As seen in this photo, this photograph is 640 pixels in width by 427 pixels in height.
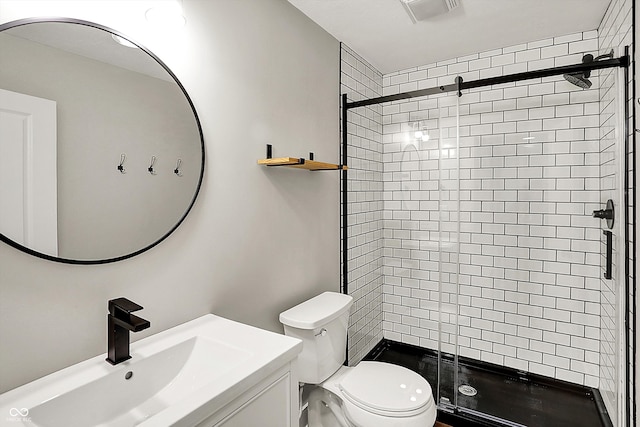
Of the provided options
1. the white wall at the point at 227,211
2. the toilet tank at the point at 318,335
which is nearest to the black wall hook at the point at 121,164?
the white wall at the point at 227,211

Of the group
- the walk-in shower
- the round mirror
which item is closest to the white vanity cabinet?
the round mirror

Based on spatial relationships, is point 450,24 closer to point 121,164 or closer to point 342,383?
point 121,164

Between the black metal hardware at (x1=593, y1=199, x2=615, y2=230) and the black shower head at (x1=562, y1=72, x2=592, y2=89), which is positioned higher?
the black shower head at (x1=562, y1=72, x2=592, y2=89)

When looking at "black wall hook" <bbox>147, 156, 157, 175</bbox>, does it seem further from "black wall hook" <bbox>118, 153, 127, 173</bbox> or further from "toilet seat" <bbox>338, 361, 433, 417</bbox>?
"toilet seat" <bbox>338, 361, 433, 417</bbox>

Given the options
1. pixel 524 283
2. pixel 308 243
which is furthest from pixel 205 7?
pixel 524 283

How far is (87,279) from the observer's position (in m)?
1.08

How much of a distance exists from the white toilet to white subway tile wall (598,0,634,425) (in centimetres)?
115

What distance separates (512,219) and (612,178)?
26.7 inches

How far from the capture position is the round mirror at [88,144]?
93 cm

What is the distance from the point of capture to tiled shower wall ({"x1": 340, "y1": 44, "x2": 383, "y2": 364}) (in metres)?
2.52

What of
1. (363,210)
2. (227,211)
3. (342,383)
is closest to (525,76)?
(363,210)

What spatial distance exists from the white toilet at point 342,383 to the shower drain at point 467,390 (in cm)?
75

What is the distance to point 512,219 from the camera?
250cm

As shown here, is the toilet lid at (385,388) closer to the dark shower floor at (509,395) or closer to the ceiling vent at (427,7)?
the dark shower floor at (509,395)
